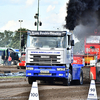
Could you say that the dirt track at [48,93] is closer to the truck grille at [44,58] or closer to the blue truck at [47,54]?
the blue truck at [47,54]

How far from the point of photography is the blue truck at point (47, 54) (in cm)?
1791

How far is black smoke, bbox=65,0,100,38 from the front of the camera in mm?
28219

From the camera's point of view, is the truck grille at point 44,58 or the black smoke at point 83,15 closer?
the truck grille at point 44,58

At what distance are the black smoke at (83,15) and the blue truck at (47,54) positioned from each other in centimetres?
1004

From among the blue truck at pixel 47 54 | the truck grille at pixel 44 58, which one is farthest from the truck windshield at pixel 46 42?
the truck grille at pixel 44 58

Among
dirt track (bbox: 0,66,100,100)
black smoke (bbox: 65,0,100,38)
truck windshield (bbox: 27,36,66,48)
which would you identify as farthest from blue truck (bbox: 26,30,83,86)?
black smoke (bbox: 65,0,100,38)

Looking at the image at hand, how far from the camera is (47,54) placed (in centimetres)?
1809

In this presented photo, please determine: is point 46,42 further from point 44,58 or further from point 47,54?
point 44,58

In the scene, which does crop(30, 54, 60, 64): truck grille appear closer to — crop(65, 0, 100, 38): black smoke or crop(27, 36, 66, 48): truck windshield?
crop(27, 36, 66, 48): truck windshield

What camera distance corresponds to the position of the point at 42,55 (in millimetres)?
18141

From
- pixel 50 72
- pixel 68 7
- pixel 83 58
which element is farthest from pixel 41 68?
pixel 68 7

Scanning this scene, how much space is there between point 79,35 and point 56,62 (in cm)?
1240

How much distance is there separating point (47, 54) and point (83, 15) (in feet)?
39.0

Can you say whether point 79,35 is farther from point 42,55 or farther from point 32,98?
point 32,98
